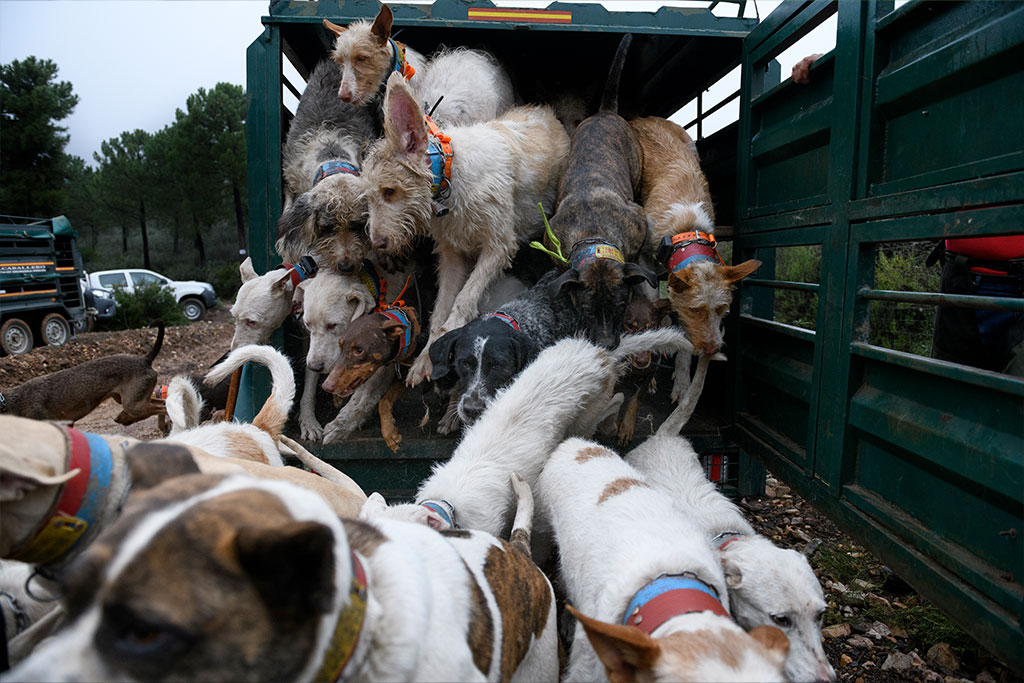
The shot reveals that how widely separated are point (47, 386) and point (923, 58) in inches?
324

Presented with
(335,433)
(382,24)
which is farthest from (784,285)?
(382,24)

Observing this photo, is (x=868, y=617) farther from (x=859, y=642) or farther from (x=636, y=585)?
(x=636, y=585)

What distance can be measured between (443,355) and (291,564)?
2.90 m

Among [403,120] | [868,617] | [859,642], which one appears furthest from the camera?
[403,120]

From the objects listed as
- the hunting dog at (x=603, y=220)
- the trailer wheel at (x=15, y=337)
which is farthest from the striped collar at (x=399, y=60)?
the trailer wheel at (x=15, y=337)

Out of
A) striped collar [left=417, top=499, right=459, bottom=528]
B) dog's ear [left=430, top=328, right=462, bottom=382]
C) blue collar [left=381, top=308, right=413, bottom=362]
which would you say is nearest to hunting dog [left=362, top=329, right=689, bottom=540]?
striped collar [left=417, top=499, right=459, bottom=528]

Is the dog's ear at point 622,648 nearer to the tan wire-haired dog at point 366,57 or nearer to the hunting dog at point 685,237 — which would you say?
the hunting dog at point 685,237

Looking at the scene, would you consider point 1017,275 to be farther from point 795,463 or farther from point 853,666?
point 853,666

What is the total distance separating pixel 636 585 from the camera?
7.38ft

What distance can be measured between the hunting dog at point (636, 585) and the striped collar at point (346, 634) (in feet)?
1.94

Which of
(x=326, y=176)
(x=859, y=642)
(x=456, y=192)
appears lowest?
(x=859, y=642)

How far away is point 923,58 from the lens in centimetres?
257

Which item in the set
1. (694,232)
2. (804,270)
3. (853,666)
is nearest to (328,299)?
(694,232)

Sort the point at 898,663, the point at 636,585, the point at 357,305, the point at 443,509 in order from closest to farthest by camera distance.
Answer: the point at 636,585
the point at 443,509
the point at 898,663
the point at 357,305
